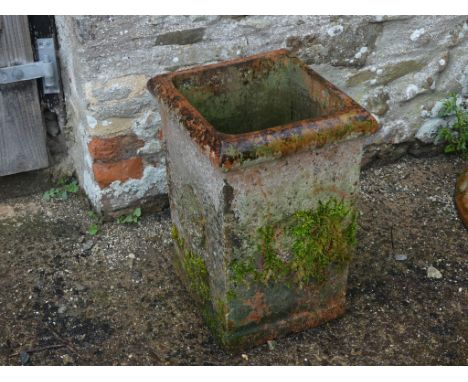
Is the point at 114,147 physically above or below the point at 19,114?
below

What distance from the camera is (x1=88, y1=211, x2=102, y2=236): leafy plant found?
3.08 meters

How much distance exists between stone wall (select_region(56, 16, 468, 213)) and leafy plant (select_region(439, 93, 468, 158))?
0.16 ft

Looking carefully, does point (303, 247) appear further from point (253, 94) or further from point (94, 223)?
point (94, 223)

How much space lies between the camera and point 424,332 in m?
2.62

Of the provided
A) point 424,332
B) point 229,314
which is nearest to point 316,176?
point 229,314

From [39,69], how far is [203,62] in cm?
68

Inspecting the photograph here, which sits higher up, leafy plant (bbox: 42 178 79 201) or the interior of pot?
the interior of pot

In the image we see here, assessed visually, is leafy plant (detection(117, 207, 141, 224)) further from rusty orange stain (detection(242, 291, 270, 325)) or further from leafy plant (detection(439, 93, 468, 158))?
leafy plant (detection(439, 93, 468, 158))

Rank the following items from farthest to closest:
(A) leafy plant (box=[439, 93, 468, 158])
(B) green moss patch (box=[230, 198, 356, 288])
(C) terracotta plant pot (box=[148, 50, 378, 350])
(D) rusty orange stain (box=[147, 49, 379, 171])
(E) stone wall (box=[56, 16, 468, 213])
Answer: (A) leafy plant (box=[439, 93, 468, 158]) < (E) stone wall (box=[56, 16, 468, 213]) < (B) green moss patch (box=[230, 198, 356, 288]) < (C) terracotta plant pot (box=[148, 50, 378, 350]) < (D) rusty orange stain (box=[147, 49, 379, 171])

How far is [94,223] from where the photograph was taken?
3131 mm

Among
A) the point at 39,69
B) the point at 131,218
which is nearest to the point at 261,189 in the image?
the point at 131,218

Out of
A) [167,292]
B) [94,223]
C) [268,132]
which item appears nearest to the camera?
[268,132]

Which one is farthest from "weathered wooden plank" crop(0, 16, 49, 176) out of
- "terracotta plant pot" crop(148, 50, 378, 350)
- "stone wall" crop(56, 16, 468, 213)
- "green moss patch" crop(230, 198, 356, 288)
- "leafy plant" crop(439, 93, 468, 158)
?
"leafy plant" crop(439, 93, 468, 158)

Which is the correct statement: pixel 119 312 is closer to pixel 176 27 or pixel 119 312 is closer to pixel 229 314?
pixel 229 314
